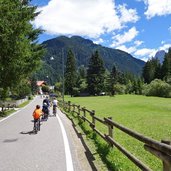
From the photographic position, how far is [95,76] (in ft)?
378

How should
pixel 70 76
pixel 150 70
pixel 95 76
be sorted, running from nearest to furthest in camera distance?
pixel 95 76, pixel 70 76, pixel 150 70

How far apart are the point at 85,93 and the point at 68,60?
17051 millimetres

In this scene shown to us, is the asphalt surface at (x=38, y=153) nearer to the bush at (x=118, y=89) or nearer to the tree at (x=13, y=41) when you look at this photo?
the tree at (x=13, y=41)

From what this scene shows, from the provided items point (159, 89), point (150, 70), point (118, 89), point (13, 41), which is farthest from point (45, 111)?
point (150, 70)

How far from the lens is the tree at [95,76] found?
11519cm

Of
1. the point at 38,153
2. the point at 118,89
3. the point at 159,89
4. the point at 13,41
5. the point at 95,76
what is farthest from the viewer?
the point at 118,89

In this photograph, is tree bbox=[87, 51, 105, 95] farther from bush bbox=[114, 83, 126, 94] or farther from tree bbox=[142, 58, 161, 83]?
tree bbox=[142, 58, 161, 83]

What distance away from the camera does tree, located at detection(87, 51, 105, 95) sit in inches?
4535

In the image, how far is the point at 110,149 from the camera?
11203 mm

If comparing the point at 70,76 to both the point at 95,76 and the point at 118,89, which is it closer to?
the point at 95,76

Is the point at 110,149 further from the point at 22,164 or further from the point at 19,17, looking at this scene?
the point at 19,17

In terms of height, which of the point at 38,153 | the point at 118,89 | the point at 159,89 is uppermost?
the point at 118,89

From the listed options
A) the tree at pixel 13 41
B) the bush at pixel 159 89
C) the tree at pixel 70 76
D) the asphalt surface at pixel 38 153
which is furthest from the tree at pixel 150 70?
the asphalt surface at pixel 38 153

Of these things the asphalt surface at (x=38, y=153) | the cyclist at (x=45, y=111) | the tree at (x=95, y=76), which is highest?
the tree at (x=95, y=76)
